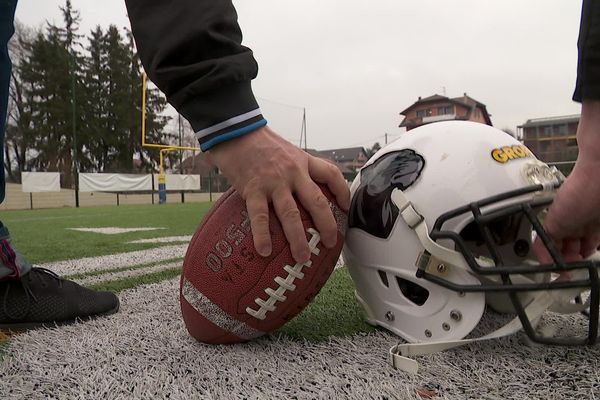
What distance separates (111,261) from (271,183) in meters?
1.98

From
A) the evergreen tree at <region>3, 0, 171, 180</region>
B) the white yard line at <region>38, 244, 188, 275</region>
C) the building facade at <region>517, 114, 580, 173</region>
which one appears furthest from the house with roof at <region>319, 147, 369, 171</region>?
the white yard line at <region>38, 244, 188, 275</region>

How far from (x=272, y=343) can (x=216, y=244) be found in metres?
0.28

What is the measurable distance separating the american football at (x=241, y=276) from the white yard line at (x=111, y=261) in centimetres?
145

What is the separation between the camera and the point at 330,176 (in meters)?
1.04

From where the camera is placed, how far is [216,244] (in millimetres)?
1046

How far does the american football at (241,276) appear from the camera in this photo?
1.01 m

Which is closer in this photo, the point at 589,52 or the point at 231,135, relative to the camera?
the point at 589,52

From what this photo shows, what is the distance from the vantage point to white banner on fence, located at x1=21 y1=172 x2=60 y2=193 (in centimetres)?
1334

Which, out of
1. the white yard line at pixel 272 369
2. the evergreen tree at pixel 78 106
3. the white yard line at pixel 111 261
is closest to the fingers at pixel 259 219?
the white yard line at pixel 272 369

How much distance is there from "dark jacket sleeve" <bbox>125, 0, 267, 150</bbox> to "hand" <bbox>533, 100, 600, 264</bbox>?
1.98ft

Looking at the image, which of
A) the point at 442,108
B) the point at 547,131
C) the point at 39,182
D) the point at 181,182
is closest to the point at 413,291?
the point at 39,182

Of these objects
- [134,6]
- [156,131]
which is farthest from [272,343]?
[156,131]

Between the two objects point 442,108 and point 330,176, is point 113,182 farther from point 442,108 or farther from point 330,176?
point 442,108

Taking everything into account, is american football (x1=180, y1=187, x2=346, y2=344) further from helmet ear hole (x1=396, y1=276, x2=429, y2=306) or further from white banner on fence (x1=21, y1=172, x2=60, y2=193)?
white banner on fence (x1=21, y1=172, x2=60, y2=193)
